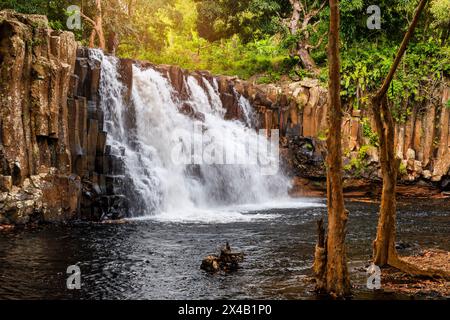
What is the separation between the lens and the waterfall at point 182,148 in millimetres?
21969

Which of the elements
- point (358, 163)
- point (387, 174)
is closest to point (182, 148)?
point (358, 163)

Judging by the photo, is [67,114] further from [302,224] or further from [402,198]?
[402,198]

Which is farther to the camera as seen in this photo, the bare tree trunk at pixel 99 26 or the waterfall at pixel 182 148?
Result: the bare tree trunk at pixel 99 26

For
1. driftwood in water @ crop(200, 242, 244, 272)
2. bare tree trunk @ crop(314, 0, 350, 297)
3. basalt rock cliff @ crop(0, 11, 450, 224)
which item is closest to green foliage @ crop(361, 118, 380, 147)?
basalt rock cliff @ crop(0, 11, 450, 224)

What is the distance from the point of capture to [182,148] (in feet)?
81.6

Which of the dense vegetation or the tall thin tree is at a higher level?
the dense vegetation

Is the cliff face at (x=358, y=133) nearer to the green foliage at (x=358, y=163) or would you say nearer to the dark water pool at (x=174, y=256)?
the green foliage at (x=358, y=163)

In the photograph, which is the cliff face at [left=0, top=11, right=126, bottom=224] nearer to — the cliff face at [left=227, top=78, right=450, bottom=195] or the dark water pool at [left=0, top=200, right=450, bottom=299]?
the dark water pool at [left=0, top=200, right=450, bottom=299]

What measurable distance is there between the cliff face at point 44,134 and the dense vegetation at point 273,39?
411 inches

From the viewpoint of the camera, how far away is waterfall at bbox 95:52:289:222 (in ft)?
72.1

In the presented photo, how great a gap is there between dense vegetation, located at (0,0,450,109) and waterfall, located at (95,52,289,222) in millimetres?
7901

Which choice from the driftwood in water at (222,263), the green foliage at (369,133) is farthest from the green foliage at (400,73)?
the driftwood in water at (222,263)

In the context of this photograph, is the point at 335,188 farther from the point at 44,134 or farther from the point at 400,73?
the point at 400,73
